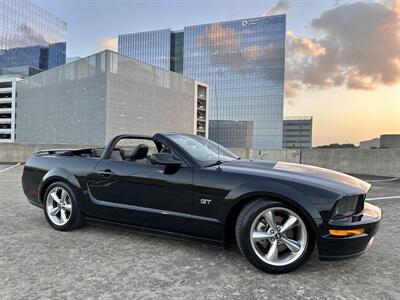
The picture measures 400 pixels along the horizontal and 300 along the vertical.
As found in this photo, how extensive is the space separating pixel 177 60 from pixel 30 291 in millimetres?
107784

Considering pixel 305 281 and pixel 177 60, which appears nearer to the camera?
pixel 305 281

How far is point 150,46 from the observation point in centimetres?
10812

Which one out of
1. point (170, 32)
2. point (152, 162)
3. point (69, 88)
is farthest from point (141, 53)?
point (152, 162)

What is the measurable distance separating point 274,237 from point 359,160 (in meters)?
13.5

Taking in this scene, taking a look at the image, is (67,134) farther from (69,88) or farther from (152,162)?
(152,162)

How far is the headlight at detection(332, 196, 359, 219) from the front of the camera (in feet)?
9.46

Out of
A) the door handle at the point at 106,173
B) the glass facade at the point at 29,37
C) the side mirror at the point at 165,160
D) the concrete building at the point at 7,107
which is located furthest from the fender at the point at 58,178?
the glass facade at the point at 29,37

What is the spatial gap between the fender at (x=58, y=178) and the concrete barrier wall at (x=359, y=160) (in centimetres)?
1361

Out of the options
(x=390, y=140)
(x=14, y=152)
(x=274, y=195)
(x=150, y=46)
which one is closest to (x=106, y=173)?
(x=274, y=195)

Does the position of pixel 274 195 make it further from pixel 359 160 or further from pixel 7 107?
pixel 7 107

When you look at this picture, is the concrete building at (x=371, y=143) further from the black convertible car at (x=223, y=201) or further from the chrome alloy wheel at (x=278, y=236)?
the chrome alloy wheel at (x=278, y=236)

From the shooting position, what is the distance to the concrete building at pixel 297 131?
71.1 m

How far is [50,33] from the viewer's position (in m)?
123

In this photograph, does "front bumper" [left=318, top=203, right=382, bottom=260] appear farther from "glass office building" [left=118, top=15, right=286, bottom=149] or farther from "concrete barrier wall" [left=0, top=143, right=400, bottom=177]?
"glass office building" [left=118, top=15, right=286, bottom=149]
